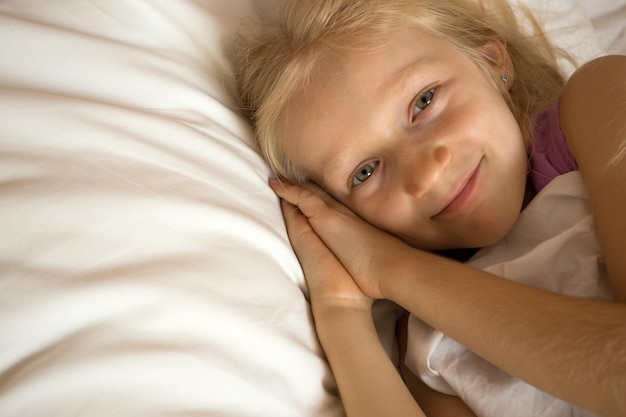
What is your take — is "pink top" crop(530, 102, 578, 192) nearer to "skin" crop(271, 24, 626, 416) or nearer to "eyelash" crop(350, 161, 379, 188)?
"skin" crop(271, 24, 626, 416)

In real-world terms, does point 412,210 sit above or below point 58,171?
below

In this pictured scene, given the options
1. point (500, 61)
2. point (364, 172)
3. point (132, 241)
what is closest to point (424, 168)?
point (364, 172)

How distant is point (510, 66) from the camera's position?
3.75ft

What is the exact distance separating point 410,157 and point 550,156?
27 cm

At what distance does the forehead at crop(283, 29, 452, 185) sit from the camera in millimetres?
959

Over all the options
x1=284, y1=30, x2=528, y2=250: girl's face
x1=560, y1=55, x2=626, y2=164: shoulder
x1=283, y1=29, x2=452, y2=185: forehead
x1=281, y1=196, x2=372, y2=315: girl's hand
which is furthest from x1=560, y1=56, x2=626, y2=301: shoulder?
x1=281, y1=196, x2=372, y2=315: girl's hand

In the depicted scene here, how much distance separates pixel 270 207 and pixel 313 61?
0.90 feet

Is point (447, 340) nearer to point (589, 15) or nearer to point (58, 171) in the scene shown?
point (58, 171)

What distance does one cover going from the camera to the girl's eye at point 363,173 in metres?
1.02

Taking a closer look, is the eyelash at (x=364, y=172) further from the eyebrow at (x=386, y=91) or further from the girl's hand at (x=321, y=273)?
the girl's hand at (x=321, y=273)

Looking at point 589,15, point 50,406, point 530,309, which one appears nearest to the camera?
point 50,406

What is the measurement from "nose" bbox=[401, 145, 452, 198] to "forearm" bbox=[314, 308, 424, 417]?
0.75 feet

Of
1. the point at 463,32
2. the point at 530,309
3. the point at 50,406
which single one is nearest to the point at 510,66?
the point at 463,32

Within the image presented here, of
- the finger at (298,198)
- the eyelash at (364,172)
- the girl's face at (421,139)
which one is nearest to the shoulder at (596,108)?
the girl's face at (421,139)
